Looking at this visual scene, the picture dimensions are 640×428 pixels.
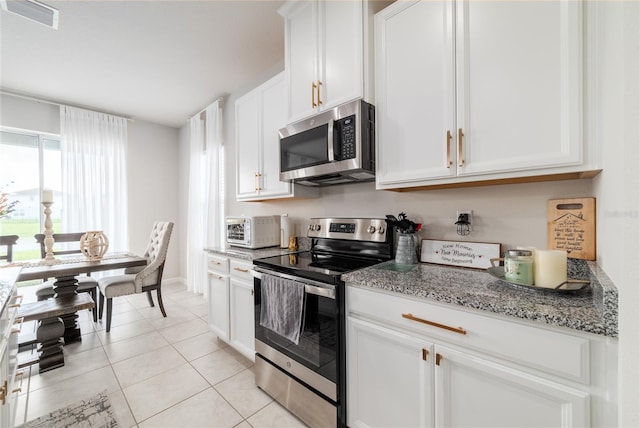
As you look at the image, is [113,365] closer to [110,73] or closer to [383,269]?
[383,269]

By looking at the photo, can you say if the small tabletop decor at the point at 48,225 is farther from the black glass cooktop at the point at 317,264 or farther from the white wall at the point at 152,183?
the black glass cooktop at the point at 317,264

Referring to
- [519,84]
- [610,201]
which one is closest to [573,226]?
[610,201]

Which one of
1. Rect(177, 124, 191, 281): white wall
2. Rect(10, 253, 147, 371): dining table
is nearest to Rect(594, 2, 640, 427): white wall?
Rect(10, 253, 147, 371): dining table

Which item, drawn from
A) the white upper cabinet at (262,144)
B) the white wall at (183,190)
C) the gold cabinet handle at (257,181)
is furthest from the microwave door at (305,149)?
the white wall at (183,190)

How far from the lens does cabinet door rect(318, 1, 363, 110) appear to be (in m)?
1.52

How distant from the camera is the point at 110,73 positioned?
278 cm

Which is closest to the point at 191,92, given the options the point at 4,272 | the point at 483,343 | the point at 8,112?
the point at 8,112

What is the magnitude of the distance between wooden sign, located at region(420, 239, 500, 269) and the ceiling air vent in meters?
3.17

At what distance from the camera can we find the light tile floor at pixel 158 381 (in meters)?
1.54

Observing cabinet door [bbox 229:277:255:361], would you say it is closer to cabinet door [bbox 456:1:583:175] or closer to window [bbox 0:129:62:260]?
cabinet door [bbox 456:1:583:175]

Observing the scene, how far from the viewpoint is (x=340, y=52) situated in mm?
1600

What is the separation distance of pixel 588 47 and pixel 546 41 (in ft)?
0.44

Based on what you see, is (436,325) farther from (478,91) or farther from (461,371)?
(478,91)

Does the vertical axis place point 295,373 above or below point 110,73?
below
